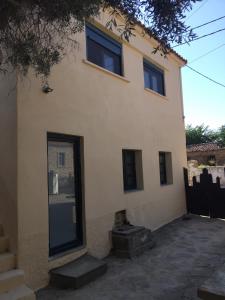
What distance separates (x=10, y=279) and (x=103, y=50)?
5.98m

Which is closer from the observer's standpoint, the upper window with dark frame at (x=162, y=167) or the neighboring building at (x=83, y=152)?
the neighboring building at (x=83, y=152)

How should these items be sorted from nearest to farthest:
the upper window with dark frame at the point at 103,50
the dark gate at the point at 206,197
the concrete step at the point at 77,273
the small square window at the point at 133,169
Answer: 1. the concrete step at the point at 77,273
2. the upper window with dark frame at the point at 103,50
3. the small square window at the point at 133,169
4. the dark gate at the point at 206,197

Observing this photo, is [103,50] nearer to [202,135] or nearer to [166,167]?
[166,167]

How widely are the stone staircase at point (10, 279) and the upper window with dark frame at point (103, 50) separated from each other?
4.81 metres

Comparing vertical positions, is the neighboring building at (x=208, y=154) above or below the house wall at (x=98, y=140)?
above

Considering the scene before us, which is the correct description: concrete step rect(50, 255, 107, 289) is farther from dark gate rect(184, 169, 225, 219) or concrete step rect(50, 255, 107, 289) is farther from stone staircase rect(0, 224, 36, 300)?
dark gate rect(184, 169, 225, 219)

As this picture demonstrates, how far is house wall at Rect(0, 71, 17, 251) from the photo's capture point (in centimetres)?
561

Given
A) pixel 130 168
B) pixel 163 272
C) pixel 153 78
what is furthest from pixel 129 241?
pixel 153 78

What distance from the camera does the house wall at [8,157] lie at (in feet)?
18.4

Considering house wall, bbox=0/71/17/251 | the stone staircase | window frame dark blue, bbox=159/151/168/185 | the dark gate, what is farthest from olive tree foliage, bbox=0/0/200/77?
the dark gate

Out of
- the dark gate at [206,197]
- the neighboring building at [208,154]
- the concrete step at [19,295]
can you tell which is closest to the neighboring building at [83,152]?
the concrete step at [19,295]

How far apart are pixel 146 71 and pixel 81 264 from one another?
22.7 feet

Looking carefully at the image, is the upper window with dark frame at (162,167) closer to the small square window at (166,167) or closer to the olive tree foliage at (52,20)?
the small square window at (166,167)

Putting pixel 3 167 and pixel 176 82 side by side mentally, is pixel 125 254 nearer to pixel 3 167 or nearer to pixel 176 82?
pixel 3 167
